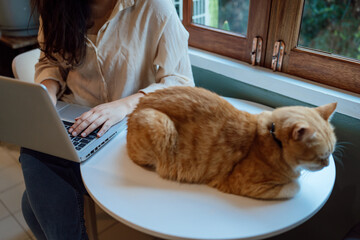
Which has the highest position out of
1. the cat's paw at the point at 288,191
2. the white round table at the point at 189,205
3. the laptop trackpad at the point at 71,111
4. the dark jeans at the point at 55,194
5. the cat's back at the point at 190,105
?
the cat's back at the point at 190,105

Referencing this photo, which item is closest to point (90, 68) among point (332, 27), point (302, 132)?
point (302, 132)

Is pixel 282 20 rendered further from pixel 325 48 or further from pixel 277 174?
pixel 277 174

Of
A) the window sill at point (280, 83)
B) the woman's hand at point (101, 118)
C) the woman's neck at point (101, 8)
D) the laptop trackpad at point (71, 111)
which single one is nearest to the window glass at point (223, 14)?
the window sill at point (280, 83)

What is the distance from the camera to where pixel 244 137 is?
81 cm

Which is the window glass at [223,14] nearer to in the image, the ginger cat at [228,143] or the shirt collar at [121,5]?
the shirt collar at [121,5]

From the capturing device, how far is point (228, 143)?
811mm

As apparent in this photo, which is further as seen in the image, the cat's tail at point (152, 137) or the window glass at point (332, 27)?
the window glass at point (332, 27)

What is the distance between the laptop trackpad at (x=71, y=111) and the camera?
1104 millimetres

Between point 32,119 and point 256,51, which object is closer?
point 32,119

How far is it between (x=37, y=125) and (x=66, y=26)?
18.7 inches

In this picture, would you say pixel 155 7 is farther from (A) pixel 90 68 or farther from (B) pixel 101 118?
(B) pixel 101 118

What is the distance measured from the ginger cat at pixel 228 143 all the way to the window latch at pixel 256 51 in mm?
547

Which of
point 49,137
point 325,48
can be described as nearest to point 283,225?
point 49,137

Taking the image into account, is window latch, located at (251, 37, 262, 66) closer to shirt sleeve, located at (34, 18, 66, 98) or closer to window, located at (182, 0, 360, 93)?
window, located at (182, 0, 360, 93)
